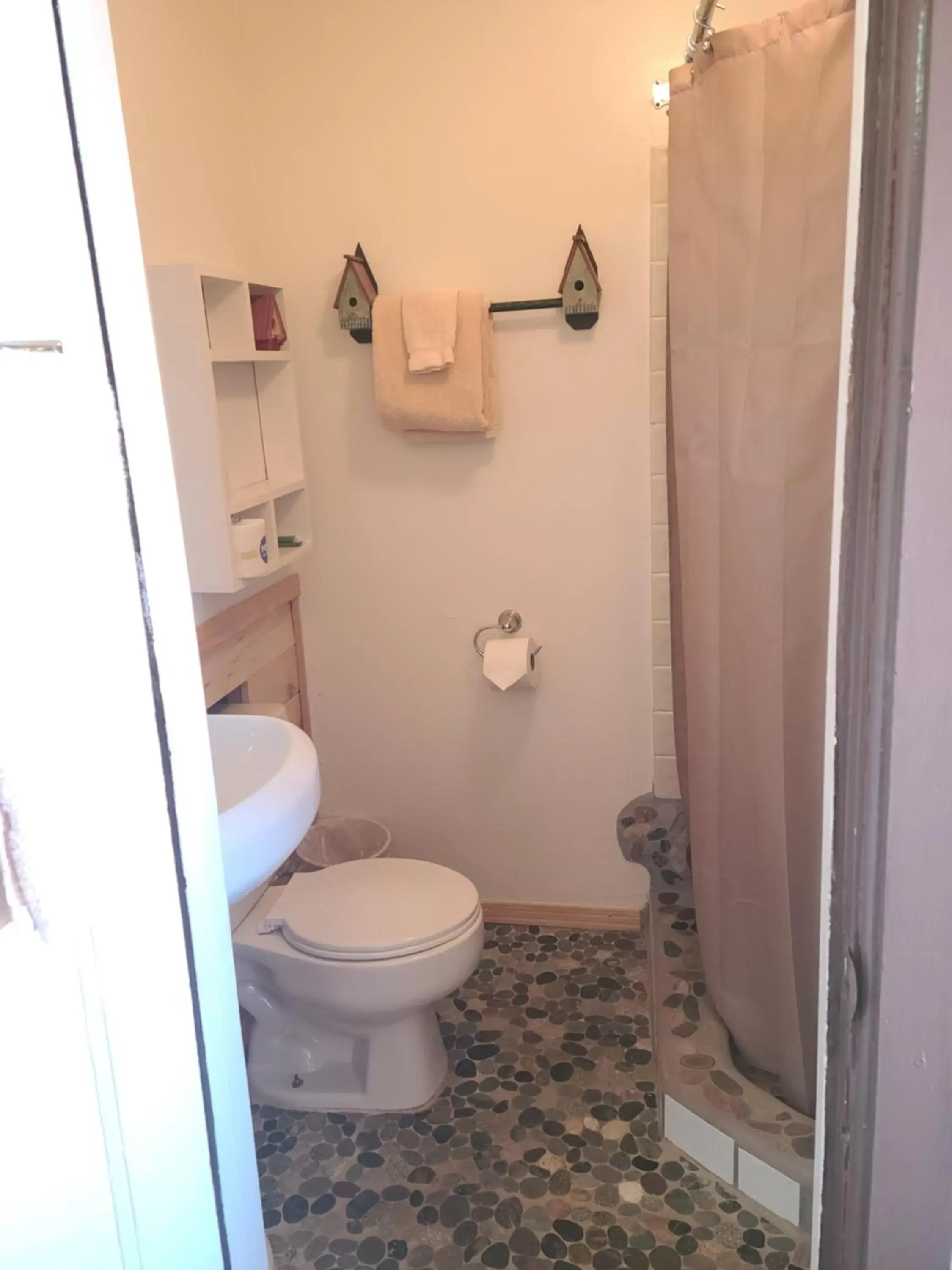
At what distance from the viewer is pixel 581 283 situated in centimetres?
217

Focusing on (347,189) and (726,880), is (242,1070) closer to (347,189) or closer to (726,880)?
(726,880)

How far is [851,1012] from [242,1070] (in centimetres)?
63

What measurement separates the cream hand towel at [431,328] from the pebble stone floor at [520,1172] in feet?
5.13

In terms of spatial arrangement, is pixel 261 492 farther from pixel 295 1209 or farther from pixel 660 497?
pixel 295 1209

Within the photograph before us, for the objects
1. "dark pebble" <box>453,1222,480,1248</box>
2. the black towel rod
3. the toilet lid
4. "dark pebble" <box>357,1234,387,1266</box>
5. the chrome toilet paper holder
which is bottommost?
"dark pebble" <box>357,1234,387,1266</box>

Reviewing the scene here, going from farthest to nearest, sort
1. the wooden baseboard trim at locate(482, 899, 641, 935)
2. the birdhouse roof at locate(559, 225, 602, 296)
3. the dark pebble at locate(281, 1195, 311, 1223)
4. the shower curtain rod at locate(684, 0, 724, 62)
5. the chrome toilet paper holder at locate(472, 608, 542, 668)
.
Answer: the wooden baseboard trim at locate(482, 899, 641, 935) < the chrome toilet paper holder at locate(472, 608, 542, 668) < the birdhouse roof at locate(559, 225, 602, 296) < the dark pebble at locate(281, 1195, 311, 1223) < the shower curtain rod at locate(684, 0, 724, 62)

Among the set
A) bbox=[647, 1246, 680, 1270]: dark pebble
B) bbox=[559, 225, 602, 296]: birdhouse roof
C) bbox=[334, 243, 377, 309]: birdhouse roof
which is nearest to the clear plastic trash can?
bbox=[647, 1246, 680, 1270]: dark pebble

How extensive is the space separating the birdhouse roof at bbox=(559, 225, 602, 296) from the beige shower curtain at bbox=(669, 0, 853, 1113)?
1.21 ft

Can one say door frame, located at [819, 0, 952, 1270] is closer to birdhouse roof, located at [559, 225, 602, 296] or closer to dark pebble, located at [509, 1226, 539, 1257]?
dark pebble, located at [509, 1226, 539, 1257]

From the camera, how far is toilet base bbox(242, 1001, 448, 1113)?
2.05m

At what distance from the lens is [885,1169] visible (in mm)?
763

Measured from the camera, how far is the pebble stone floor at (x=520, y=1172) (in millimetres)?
1691

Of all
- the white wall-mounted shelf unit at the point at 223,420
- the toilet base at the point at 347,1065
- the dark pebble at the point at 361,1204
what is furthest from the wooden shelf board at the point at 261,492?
the dark pebble at the point at 361,1204

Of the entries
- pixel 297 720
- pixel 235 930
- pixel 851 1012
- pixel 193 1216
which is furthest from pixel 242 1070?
pixel 297 720
